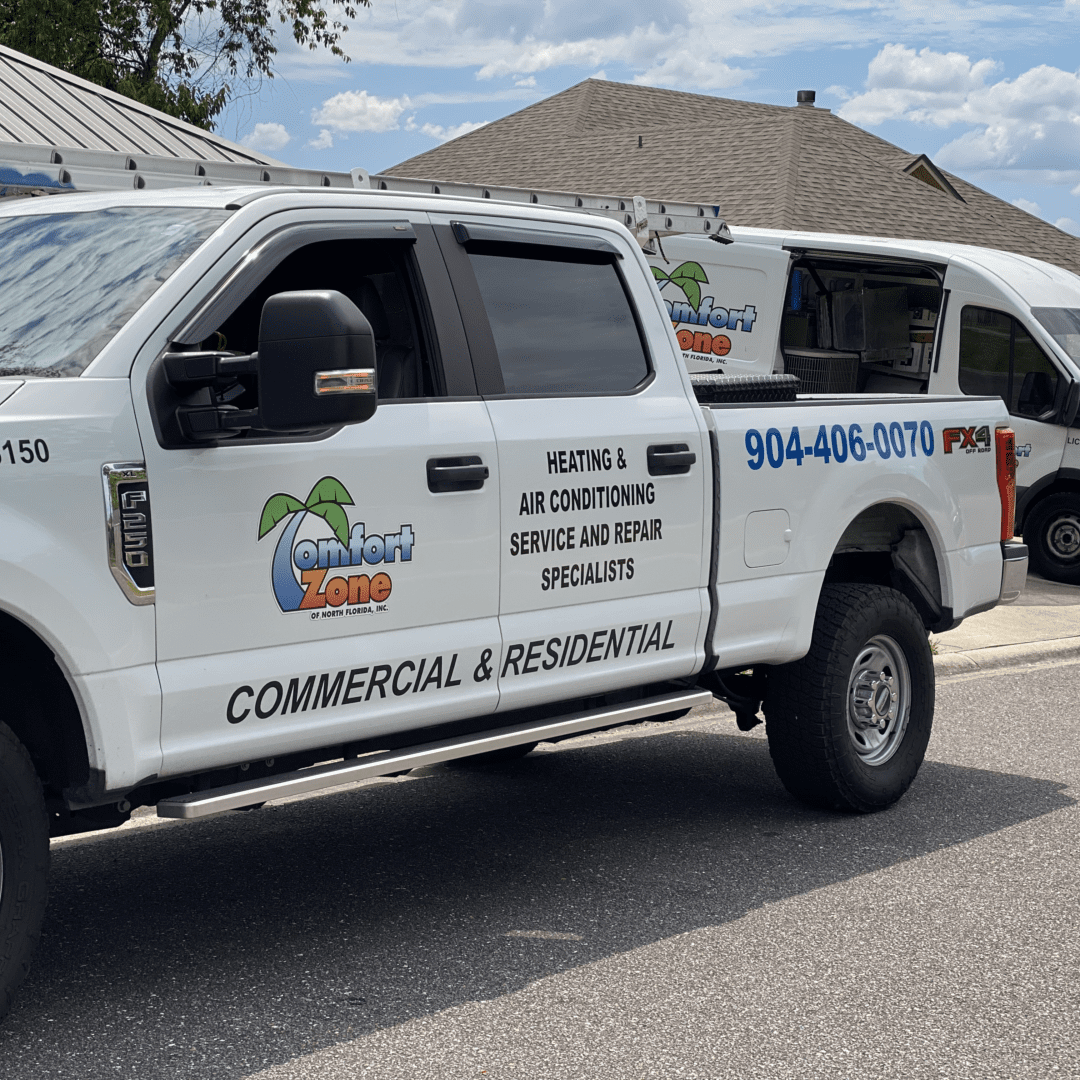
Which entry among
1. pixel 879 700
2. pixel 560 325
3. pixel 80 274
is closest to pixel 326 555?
pixel 80 274

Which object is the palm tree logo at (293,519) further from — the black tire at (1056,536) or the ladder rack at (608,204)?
the black tire at (1056,536)

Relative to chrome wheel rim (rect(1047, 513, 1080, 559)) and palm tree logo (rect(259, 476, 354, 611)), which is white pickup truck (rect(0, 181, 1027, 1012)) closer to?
palm tree logo (rect(259, 476, 354, 611))

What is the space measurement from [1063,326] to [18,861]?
1247cm

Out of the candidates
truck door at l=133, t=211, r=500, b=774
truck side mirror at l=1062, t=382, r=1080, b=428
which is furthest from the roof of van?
truck door at l=133, t=211, r=500, b=774

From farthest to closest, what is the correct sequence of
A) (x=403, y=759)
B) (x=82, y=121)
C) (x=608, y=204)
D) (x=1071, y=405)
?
(x=1071, y=405)
(x=82, y=121)
(x=608, y=204)
(x=403, y=759)

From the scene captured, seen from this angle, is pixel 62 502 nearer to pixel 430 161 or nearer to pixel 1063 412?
pixel 1063 412

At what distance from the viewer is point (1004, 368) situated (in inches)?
560

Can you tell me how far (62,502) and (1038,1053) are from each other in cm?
288

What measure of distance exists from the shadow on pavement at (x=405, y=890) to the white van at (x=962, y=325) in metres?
7.28

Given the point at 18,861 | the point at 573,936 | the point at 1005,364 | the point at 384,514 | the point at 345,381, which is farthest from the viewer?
the point at 1005,364

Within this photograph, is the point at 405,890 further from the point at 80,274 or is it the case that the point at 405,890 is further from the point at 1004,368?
the point at 1004,368

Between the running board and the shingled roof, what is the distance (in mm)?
15908

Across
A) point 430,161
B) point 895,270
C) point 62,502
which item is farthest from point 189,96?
point 62,502

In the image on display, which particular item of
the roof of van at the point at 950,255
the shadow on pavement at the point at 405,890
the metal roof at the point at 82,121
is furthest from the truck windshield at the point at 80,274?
the roof of van at the point at 950,255
